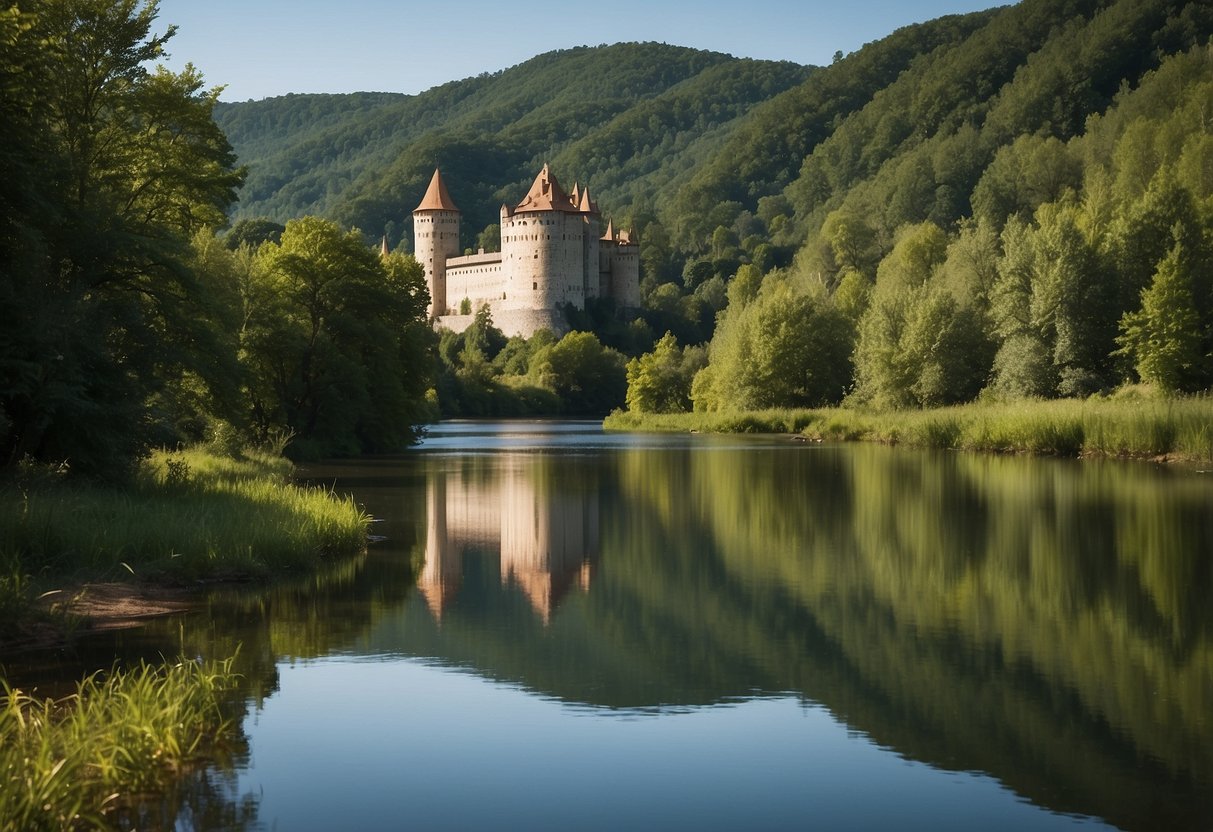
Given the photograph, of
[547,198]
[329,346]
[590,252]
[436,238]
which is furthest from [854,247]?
[436,238]

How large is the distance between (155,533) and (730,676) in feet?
18.3

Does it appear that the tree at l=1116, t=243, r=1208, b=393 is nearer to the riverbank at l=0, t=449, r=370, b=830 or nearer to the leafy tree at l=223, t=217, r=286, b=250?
the riverbank at l=0, t=449, r=370, b=830

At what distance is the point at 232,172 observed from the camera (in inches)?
907

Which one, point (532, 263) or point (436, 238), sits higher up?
point (436, 238)

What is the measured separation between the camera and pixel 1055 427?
30.8 meters

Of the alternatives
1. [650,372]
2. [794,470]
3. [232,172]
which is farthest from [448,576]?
[650,372]

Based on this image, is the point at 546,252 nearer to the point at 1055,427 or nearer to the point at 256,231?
the point at 256,231

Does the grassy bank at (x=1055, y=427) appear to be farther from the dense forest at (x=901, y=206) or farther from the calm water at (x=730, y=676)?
the calm water at (x=730, y=676)

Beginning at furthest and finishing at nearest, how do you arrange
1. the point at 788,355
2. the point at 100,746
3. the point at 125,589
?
the point at 788,355, the point at 125,589, the point at 100,746

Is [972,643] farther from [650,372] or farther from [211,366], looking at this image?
[650,372]

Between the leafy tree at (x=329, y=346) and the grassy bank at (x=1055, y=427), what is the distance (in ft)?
43.4

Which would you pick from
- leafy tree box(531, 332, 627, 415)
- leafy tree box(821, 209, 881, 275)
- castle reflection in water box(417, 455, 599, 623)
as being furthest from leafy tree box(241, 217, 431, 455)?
leafy tree box(531, 332, 627, 415)

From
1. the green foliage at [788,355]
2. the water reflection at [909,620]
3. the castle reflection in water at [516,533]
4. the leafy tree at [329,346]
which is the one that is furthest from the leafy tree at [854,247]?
the water reflection at [909,620]

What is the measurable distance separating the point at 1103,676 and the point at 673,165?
16520 centimetres
